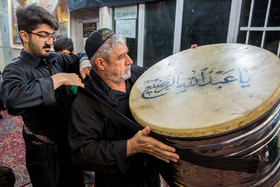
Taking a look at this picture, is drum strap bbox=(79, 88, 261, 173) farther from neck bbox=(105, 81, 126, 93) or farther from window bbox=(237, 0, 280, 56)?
window bbox=(237, 0, 280, 56)

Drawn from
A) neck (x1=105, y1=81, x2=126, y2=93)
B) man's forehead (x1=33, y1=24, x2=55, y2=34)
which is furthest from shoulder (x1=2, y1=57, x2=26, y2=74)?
neck (x1=105, y1=81, x2=126, y2=93)

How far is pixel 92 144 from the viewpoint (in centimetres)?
105

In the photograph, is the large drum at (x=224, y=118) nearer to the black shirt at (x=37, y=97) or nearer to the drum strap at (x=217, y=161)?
the drum strap at (x=217, y=161)

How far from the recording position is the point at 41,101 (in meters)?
1.21

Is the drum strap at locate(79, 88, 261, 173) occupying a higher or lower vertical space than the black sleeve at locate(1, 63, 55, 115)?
lower

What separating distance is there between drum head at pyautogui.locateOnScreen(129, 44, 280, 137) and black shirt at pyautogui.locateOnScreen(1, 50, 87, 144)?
613 mm

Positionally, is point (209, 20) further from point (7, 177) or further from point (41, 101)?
point (7, 177)

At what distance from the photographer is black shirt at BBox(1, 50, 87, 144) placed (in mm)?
1184

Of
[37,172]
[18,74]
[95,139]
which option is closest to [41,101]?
[18,74]

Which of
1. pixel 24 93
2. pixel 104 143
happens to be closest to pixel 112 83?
pixel 104 143

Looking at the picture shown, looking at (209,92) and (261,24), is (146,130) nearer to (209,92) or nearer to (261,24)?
(209,92)

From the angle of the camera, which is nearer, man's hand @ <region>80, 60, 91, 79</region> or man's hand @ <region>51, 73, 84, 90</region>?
man's hand @ <region>51, 73, 84, 90</region>

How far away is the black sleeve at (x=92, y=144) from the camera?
1019 millimetres

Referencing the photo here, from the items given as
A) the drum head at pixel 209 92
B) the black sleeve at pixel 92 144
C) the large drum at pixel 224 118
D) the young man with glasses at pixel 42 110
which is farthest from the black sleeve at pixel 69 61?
the large drum at pixel 224 118
